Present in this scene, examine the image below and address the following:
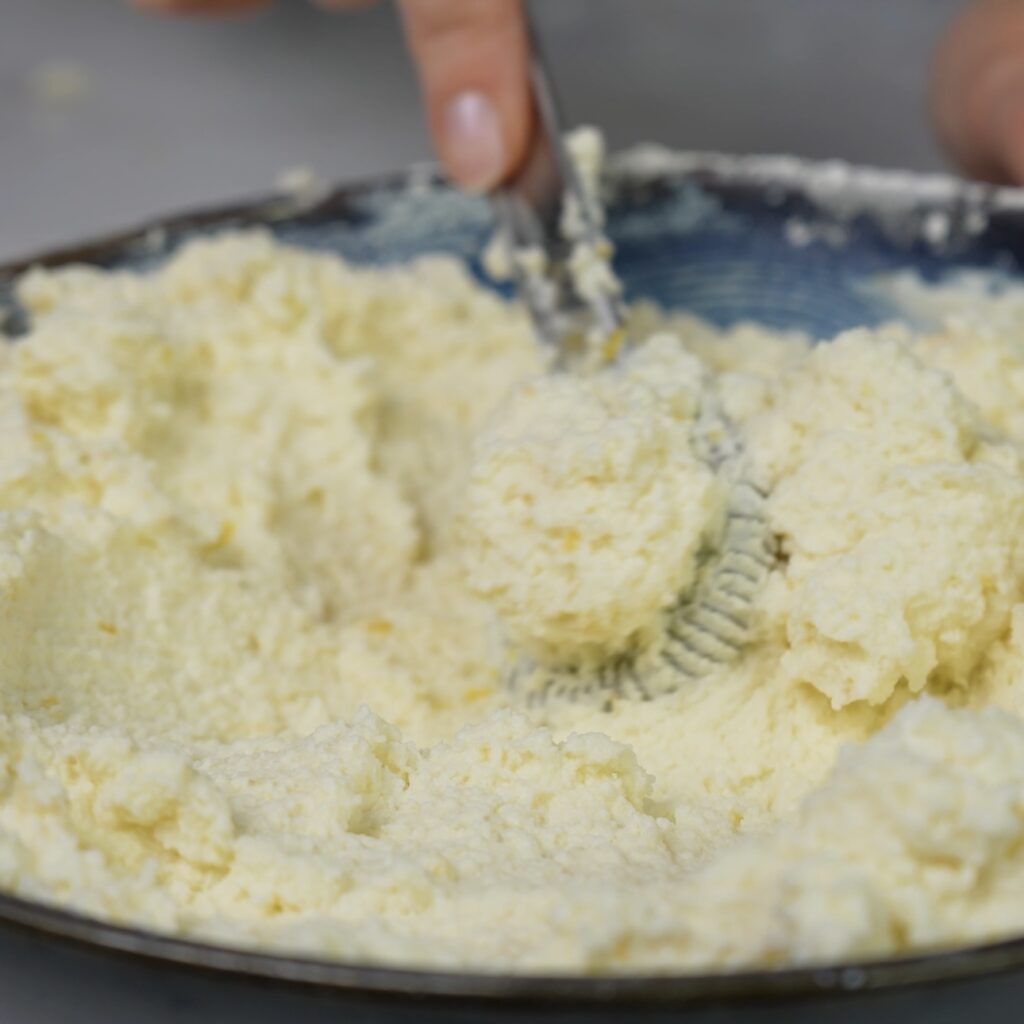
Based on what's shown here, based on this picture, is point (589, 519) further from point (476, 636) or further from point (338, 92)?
point (338, 92)

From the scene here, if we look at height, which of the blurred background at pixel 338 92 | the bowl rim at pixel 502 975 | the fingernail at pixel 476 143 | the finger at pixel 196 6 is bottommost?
the bowl rim at pixel 502 975

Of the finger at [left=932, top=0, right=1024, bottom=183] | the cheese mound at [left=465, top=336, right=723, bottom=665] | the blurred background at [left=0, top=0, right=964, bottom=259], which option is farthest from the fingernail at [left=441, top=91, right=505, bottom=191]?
the blurred background at [left=0, top=0, right=964, bottom=259]

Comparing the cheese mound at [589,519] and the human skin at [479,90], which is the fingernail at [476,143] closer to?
the human skin at [479,90]

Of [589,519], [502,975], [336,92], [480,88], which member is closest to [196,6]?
[336,92]

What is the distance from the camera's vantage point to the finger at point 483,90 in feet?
3.61

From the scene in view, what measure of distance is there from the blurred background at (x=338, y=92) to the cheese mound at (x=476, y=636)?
0.86 m

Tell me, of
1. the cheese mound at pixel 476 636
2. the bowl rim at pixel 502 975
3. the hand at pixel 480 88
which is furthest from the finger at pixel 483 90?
the bowl rim at pixel 502 975

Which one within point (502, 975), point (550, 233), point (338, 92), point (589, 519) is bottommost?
point (502, 975)

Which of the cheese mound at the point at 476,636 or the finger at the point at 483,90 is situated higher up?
the finger at the point at 483,90

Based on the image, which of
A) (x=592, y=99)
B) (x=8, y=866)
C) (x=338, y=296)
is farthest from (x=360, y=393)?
(x=592, y=99)

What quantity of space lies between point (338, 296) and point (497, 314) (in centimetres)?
16

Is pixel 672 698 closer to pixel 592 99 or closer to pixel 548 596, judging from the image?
pixel 548 596

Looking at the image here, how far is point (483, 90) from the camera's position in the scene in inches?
43.9

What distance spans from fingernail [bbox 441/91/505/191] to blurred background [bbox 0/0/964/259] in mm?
914
